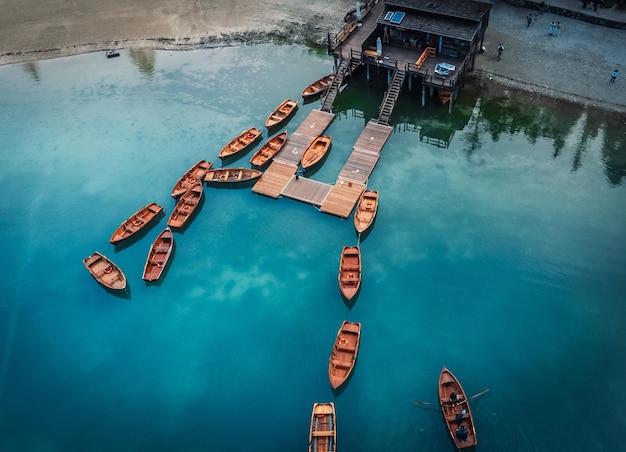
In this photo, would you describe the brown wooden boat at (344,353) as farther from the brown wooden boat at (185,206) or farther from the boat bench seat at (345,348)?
the brown wooden boat at (185,206)

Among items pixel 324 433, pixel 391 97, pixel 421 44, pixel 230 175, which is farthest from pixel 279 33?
pixel 324 433

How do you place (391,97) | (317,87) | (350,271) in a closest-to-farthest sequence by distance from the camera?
(350,271) < (391,97) < (317,87)

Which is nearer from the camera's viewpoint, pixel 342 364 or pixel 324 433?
pixel 324 433

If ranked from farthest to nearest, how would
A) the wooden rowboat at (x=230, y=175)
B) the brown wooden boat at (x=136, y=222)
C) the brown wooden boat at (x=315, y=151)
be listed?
the brown wooden boat at (x=315, y=151) < the wooden rowboat at (x=230, y=175) < the brown wooden boat at (x=136, y=222)

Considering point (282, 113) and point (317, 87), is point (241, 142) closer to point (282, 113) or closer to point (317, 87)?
point (282, 113)

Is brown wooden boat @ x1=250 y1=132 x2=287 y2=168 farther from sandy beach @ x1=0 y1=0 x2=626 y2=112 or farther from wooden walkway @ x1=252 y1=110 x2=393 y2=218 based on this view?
sandy beach @ x1=0 y1=0 x2=626 y2=112

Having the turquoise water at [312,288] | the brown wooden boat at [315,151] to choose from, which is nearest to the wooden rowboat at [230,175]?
the turquoise water at [312,288]
